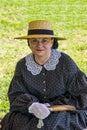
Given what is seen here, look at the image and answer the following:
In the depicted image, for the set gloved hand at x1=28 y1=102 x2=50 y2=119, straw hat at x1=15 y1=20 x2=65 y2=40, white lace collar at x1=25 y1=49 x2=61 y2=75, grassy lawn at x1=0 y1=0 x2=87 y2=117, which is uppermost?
straw hat at x1=15 y1=20 x2=65 y2=40

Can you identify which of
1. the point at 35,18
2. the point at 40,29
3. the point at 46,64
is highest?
the point at 40,29

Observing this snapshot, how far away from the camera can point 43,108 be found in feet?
11.9

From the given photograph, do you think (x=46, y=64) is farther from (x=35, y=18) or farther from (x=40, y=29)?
(x=35, y=18)

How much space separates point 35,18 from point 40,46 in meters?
5.70

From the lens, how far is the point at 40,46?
382 cm

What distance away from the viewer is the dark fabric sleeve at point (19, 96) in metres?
3.85

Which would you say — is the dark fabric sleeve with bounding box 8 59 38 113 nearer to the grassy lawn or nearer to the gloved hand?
the gloved hand

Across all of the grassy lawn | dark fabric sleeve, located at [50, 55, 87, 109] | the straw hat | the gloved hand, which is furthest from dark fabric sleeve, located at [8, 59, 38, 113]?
the grassy lawn

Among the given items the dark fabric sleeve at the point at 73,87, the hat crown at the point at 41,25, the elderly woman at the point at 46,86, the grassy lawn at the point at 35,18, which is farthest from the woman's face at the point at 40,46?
the grassy lawn at the point at 35,18

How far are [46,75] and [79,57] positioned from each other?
3543mm

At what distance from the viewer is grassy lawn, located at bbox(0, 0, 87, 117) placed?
717cm

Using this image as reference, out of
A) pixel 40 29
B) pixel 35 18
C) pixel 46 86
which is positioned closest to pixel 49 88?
pixel 46 86

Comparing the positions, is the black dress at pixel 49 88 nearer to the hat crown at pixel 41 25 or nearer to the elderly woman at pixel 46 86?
the elderly woman at pixel 46 86

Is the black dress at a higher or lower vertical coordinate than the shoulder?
lower
